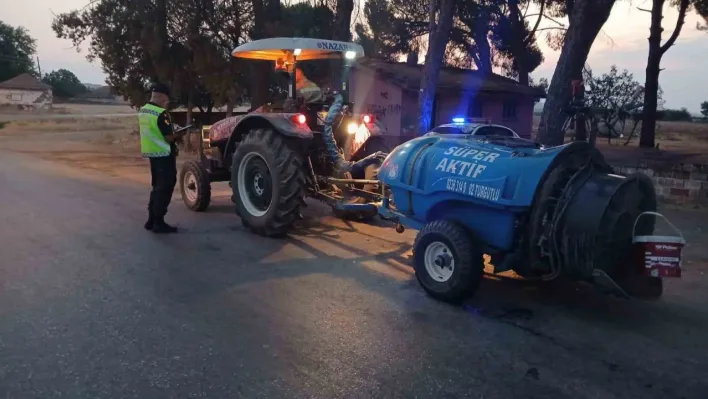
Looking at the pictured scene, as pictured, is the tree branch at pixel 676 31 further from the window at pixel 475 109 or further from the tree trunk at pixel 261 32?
the tree trunk at pixel 261 32

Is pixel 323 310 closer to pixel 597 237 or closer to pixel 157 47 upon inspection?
pixel 597 237

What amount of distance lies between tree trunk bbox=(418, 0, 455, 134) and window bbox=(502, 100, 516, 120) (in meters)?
12.9

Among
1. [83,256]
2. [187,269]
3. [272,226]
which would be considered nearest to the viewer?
[187,269]

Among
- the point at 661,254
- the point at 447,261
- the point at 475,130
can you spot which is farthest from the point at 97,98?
the point at 661,254

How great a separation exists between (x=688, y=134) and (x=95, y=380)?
130ft

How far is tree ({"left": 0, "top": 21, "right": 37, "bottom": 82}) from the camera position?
62094 mm

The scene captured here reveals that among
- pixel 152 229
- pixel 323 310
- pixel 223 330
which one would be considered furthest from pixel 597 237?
pixel 152 229

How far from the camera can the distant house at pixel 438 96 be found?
879 inches

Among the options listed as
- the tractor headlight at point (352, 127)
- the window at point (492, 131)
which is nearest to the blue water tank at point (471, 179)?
the window at point (492, 131)

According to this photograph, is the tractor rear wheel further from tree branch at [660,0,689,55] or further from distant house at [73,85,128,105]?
distant house at [73,85,128,105]

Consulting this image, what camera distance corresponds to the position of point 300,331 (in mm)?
4379

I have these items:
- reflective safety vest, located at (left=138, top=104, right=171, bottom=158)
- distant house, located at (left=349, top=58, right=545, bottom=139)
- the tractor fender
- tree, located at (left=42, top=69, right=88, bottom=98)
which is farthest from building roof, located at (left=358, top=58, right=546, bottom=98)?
tree, located at (left=42, top=69, right=88, bottom=98)

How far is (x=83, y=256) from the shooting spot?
20.6 feet

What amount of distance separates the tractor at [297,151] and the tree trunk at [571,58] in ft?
12.6
